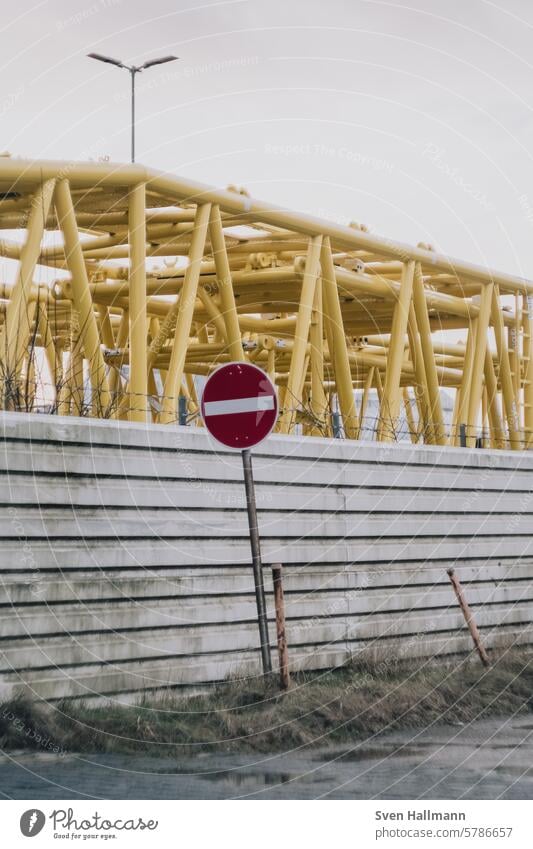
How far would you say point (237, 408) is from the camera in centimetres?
933

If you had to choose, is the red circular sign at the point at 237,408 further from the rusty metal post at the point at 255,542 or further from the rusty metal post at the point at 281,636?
the rusty metal post at the point at 281,636

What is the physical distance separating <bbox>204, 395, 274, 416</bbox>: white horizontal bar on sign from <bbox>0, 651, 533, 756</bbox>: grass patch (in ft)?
7.50

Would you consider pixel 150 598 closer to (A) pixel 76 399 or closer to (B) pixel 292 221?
(A) pixel 76 399

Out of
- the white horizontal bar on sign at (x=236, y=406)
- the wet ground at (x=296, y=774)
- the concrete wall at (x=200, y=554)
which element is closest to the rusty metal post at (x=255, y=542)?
the white horizontal bar on sign at (x=236, y=406)

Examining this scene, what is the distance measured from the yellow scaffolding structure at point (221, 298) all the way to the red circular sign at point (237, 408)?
2.05 meters

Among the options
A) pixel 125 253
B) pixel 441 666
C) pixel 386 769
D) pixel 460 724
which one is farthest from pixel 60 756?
pixel 125 253

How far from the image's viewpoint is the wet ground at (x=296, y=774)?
310 inches

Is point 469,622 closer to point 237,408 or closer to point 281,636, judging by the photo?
point 281,636

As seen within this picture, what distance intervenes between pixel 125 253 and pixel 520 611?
7.91 metres

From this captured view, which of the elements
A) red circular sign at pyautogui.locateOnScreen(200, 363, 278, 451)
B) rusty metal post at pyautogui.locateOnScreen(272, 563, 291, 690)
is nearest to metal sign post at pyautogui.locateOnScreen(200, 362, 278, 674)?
red circular sign at pyautogui.locateOnScreen(200, 363, 278, 451)

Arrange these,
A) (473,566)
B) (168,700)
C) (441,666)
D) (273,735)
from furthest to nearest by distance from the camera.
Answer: (473,566) → (441,666) → (168,700) → (273,735)

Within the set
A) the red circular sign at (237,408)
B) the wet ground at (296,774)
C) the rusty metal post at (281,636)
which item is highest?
the red circular sign at (237,408)

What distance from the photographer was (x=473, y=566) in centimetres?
1548
